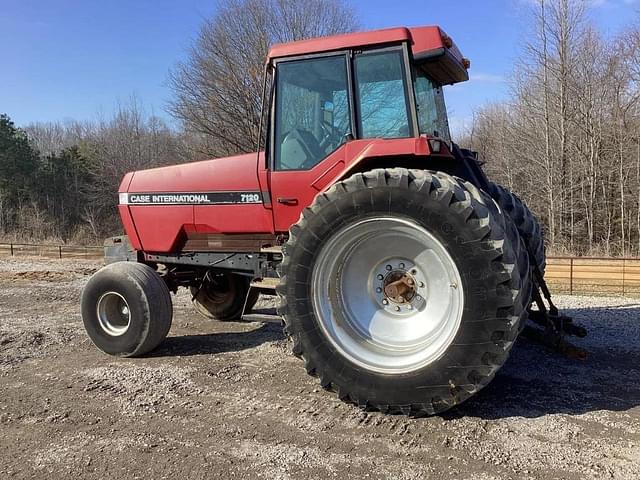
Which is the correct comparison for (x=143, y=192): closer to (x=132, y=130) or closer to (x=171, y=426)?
(x=171, y=426)

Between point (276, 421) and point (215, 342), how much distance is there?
2.30 meters

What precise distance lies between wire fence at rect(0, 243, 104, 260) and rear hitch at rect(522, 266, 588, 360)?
52.8 ft

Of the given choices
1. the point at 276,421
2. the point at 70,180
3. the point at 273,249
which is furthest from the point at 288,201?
the point at 70,180

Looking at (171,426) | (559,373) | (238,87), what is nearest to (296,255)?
(171,426)

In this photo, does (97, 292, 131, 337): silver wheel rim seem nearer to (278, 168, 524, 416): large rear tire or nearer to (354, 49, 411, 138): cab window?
(278, 168, 524, 416): large rear tire

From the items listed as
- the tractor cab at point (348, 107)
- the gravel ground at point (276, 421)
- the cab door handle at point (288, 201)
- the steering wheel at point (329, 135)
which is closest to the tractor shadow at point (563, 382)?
the gravel ground at point (276, 421)

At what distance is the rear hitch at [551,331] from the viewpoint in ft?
14.5

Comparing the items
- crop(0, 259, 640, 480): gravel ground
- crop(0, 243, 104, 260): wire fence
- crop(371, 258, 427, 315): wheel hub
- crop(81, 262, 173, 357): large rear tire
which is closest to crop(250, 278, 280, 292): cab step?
crop(0, 259, 640, 480): gravel ground

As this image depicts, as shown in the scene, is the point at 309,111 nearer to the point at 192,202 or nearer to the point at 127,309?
the point at 192,202

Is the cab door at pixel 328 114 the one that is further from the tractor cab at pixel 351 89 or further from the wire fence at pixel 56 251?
the wire fence at pixel 56 251

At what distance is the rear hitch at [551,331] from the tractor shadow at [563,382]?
0.19 meters

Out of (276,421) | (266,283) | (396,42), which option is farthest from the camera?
(266,283)

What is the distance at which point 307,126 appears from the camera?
443 centimetres

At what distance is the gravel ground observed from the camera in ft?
9.79
